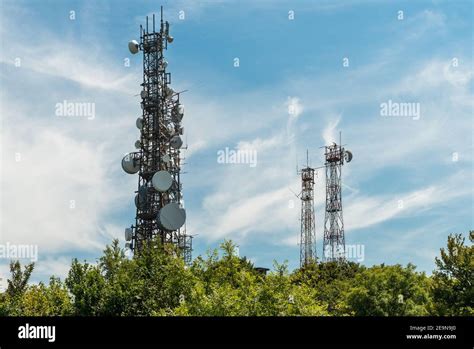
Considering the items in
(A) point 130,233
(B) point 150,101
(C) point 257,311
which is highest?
(B) point 150,101

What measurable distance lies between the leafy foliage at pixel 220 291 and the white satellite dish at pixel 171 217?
30.4 feet

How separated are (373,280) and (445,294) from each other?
604cm

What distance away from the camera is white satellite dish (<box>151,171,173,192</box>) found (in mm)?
47469

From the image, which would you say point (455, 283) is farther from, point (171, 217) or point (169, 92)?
point (169, 92)

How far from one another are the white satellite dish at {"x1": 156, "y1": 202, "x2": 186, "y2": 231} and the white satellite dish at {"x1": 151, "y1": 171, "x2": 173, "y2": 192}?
1.91 m

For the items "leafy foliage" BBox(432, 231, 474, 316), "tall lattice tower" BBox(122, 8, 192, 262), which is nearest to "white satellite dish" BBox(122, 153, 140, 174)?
"tall lattice tower" BBox(122, 8, 192, 262)

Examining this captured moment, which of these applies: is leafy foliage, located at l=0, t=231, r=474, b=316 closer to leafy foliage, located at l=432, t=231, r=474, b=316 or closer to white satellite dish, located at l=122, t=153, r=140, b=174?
leafy foliage, located at l=432, t=231, r=474, b=316

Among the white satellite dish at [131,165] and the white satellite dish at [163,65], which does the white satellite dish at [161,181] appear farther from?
the white satellite dish at [163,65]

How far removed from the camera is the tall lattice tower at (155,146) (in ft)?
169

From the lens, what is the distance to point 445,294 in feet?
101

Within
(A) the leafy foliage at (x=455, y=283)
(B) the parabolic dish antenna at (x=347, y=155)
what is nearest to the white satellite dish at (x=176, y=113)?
(B) the parabolic dish antenna at (x=347, y=155)
